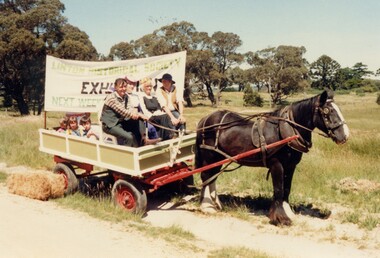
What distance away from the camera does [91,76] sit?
366 inches

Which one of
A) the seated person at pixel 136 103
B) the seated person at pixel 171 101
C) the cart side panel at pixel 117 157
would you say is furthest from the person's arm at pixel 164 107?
→ the cart side panel at pixel 117 157

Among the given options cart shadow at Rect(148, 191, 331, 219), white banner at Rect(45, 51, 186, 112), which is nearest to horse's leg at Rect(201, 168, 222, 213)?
cart shadow at Rect(148, 191, 331, 219)

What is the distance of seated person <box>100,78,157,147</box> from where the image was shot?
7750mm

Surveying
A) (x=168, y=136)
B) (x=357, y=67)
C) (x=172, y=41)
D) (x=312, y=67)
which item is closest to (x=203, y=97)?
(x=172, y=41)

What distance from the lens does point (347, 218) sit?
296 inches

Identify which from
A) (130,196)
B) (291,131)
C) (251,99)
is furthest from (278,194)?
(251,99)

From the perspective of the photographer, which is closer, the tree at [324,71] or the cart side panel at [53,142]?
the cart side panel at [53,142]

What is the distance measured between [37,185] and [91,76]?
285 cm

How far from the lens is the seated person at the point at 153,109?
8.35 metres

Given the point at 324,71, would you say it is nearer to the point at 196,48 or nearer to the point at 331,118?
the point at 196,48

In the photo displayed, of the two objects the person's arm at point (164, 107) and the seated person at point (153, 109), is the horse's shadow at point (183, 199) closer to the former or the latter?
the seated person at point (153, 109)

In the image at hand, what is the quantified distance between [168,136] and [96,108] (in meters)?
1.81

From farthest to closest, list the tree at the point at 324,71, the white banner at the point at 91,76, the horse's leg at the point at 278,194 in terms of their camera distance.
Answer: the tree at the point at 324,71, the white banner at the point at 91,76, the horse's leg at the point at 278,194

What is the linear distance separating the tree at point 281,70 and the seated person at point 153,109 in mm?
56509
